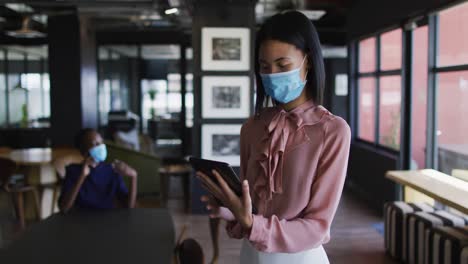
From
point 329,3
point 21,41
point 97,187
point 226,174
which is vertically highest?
A: point 329,3

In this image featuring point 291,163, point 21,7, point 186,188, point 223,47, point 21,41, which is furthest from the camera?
point 21,41

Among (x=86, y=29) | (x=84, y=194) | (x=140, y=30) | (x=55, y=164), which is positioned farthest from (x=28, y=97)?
(x=84, y=194)

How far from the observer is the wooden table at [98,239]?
7.11 ft

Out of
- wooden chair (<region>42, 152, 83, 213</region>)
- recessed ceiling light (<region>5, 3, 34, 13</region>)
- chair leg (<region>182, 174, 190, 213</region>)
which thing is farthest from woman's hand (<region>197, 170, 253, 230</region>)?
recessed ceiling light (<region>5, 3, 34, 13</region>)

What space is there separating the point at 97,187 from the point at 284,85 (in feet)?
7.47

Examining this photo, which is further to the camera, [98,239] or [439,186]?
[439,186]

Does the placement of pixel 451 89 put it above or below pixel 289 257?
above

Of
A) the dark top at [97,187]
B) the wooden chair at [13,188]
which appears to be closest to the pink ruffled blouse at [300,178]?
the dark top at [97,187]

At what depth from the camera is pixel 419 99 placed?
19.4ft

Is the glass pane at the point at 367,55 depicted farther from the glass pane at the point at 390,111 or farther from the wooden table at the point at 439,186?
the wooden table at the point at 439,186

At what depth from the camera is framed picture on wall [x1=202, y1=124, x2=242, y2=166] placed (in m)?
6.38

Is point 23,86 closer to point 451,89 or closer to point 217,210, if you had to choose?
point 451,89

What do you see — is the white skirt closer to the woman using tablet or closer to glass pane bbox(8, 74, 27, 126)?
the woman using tablet

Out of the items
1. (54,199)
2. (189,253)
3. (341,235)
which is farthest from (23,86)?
(189,253)
